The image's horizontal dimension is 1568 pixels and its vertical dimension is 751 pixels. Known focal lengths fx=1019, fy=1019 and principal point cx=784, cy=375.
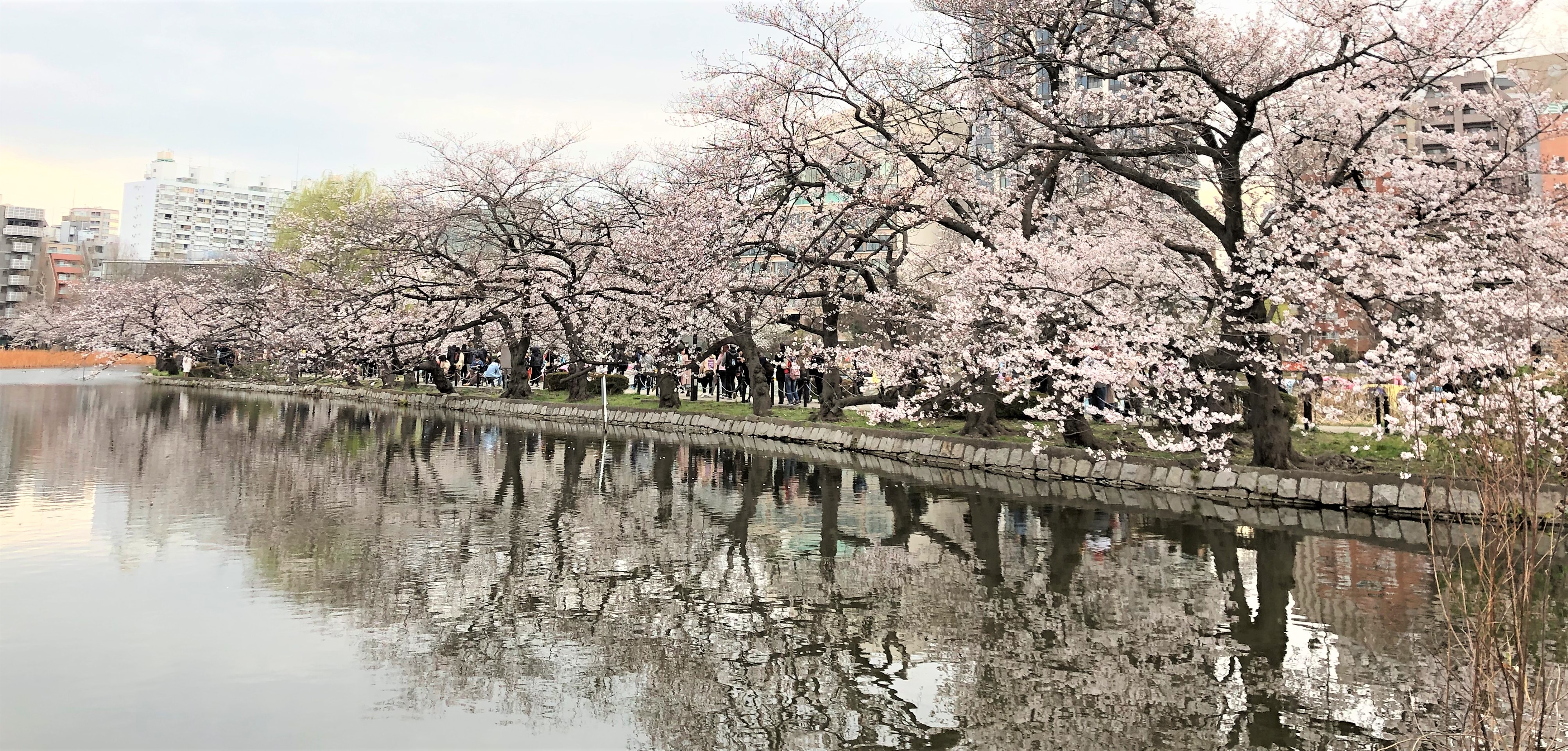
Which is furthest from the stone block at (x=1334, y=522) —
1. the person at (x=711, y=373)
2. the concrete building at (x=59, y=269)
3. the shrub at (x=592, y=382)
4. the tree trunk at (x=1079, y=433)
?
Result: the concrete building at (x=59, y=269)

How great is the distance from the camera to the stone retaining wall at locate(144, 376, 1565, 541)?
11.1 metres

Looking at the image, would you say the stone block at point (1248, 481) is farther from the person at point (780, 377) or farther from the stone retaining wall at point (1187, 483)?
the person at point (780, 377)

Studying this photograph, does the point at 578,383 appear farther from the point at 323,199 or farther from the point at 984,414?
the point at 323,199

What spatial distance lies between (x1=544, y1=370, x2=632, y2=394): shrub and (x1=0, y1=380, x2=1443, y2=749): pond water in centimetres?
1835

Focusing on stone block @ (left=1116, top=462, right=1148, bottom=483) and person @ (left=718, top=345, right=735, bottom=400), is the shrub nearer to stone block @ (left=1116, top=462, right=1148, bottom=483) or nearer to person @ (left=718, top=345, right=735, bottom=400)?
person @ (left=718, top=345, right=735, bottom=400)

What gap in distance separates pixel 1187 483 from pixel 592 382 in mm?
22037

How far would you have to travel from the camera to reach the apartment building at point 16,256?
8562 centimetres

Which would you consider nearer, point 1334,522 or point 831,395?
point 1334,522

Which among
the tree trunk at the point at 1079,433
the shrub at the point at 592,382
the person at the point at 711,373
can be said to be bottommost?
the tree trunk at the point at 1079,433

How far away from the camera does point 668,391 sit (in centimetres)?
2544

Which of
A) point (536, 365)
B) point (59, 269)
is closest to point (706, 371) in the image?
point (536, 365)

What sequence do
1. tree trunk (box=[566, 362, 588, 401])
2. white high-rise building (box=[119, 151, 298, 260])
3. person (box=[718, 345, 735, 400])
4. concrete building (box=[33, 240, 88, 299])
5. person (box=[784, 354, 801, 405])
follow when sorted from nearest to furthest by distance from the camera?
person (box=[784, 354, 801, 405]), person (box=[718, 345, 735, 400]), tree trunk (box=[566, 362, 588, 401]), concrete building (box=[33, 240, 88, 299]), white high-rise building (box=[119, 151, 298, 260])

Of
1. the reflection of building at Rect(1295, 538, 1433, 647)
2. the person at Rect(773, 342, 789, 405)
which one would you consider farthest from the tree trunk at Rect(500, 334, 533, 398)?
the reflection of building at Rect(1295, 538, 1433, 647)

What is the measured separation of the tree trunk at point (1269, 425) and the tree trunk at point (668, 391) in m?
14.8
